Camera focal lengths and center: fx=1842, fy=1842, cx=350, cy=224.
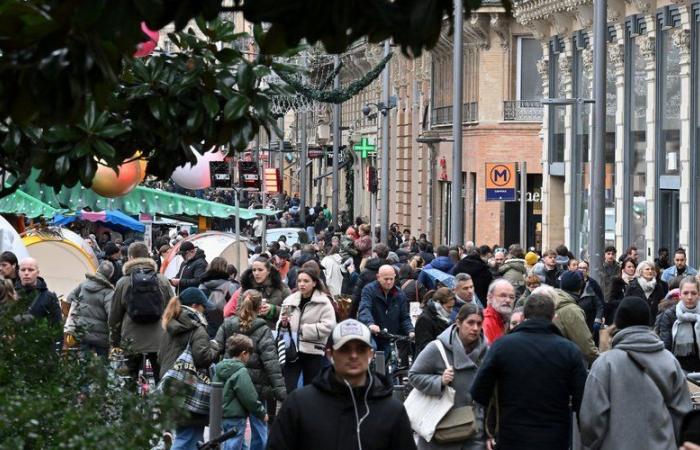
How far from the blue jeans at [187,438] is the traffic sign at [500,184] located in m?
21.6

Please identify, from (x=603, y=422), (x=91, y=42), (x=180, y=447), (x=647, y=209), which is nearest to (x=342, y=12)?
(x=91, y=42)

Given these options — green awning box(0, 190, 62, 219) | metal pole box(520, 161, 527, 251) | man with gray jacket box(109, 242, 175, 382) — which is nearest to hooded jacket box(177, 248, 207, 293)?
man with gray jacket box(109, 242, 175, 382)

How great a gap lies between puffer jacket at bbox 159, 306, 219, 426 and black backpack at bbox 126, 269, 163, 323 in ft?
7.67

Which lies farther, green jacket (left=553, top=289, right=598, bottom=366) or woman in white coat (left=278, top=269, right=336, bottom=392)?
woman in white coat (left=278, top=269, right=336, bottom=392)

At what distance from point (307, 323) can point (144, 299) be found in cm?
171

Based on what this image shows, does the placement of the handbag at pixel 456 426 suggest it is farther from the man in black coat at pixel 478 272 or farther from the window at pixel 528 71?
the window at pixel 528 71

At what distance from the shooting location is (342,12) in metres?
4.19

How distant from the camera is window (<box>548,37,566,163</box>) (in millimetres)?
41219

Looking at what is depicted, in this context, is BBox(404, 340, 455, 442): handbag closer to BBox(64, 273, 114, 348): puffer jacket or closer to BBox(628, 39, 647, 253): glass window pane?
BBox(64, 273, 114, 348): puffer jacket

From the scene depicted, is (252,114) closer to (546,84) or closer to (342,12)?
(342,12)

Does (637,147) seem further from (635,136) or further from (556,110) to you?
(556,110)

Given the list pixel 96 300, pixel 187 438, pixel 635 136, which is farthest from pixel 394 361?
pixel 635 136

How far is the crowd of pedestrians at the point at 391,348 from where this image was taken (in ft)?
23.6

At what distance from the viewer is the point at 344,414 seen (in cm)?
709
